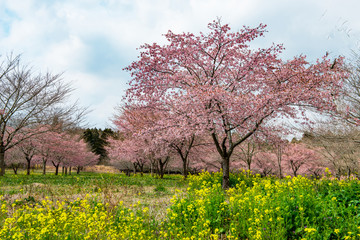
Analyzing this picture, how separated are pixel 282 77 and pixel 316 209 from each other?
718 cm

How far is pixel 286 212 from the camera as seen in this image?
4.27 m

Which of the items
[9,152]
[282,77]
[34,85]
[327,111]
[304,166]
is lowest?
[304,166]

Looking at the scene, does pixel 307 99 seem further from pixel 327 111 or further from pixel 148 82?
pixel 148 82

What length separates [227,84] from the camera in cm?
1177

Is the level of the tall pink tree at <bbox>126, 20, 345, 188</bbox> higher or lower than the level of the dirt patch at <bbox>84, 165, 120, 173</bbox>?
higher

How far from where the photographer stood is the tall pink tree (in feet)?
31.0

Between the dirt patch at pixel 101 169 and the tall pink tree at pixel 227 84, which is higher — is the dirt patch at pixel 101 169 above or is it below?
below

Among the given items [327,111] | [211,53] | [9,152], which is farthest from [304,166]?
[9,152]

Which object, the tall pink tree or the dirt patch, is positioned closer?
the tall pink tree

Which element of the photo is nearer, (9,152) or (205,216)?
(205,216)

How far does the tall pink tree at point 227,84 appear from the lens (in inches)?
372

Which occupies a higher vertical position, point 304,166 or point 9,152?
point 9,152

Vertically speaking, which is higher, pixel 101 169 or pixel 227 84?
pixel 227 84

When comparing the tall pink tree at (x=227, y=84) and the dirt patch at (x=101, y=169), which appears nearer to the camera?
the tall pink tree at (x=227, y=84)
